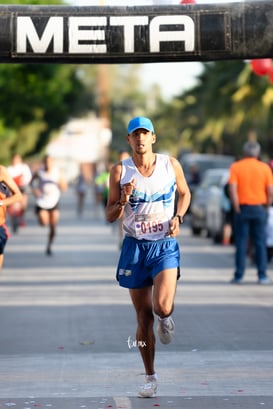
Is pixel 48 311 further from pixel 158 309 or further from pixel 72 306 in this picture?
pixel 158 309

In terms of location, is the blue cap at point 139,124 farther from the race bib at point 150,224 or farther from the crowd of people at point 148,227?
the race bib at point 150,224

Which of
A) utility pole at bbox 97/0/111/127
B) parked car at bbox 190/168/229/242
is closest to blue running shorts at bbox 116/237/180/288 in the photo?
parked car at bbox 190/168/229/242

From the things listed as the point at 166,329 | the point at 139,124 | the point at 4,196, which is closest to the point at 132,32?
the point at 4,196

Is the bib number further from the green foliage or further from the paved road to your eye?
the green foliage

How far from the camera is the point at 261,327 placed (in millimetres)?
12836

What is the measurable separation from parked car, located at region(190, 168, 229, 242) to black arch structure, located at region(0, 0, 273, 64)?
576 inches

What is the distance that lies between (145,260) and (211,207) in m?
20.1

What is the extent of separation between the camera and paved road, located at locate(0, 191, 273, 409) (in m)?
8.98

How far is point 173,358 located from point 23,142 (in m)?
54.2

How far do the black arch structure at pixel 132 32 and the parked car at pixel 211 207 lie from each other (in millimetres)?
14620

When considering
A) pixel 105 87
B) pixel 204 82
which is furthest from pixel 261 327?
pixel 105 87

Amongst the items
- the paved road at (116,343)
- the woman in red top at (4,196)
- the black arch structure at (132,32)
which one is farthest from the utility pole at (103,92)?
the black arch structure at (132,32)

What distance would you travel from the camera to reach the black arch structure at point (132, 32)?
36.9 feet

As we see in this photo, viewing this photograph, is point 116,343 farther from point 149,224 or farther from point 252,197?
point 252,197
